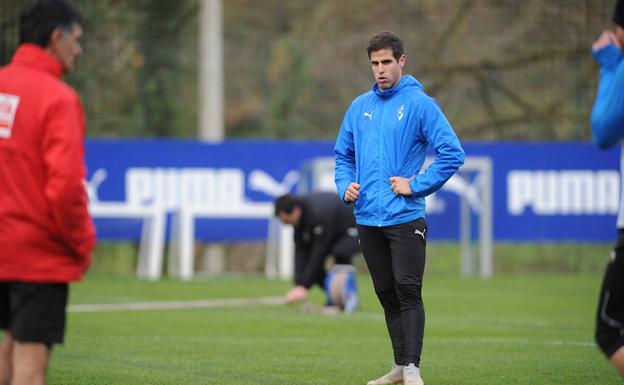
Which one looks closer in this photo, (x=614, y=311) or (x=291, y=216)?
(x=614, y=311)

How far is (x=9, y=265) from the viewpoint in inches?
198

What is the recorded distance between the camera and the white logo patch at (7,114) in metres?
5.06

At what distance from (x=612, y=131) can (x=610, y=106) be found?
110mm

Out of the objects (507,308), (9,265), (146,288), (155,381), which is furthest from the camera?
(146,288)

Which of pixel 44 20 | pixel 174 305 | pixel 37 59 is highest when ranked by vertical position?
pixel 44 20

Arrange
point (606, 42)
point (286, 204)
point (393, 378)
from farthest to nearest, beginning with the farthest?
1. point (286, 204)
2. point (393, 378)
3. point (606, 42)

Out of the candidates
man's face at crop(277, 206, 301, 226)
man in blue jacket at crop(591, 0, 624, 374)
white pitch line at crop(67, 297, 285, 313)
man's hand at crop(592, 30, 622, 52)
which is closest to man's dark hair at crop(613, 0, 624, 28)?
man in blue jacket at crop(591, 0, 624, 374)

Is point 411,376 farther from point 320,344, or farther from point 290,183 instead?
point 290,183

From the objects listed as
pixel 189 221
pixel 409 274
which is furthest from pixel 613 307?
pixel 189 221

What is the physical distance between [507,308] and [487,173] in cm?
672

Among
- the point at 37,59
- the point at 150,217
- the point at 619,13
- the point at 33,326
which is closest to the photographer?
the point at 33,326

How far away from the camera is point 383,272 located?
7.35 m

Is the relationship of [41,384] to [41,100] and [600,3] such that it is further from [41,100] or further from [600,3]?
[600,3]

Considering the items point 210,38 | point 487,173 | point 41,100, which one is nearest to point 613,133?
point 41,100
